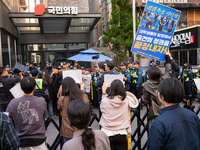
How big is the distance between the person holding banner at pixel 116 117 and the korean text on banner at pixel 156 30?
3.70m

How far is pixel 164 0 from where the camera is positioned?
Result: 70.3 feet

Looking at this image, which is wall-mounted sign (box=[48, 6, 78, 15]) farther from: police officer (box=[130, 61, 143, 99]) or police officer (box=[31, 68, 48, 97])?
police officer (box=[31, 68, 48, 97])

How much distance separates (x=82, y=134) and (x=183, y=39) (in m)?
16.7

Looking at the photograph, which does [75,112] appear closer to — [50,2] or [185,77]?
[185,77]

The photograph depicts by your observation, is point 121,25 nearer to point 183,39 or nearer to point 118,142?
point 183,39

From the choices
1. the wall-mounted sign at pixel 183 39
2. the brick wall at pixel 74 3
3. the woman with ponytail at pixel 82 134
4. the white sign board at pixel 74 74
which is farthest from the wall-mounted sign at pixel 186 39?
the woman with ponytail at pixel 82 134

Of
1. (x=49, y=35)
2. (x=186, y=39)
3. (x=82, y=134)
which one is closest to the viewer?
(x=82, y=134)

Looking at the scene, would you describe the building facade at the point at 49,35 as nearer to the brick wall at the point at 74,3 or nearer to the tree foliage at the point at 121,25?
the brick wall at the point at 74,3

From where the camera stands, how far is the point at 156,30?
6879 mm

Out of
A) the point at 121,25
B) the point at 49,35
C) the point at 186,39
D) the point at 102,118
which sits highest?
the point at 121,25

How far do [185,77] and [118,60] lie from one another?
922cm

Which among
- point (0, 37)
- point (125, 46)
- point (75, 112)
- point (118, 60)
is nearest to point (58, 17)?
point (0, 37)

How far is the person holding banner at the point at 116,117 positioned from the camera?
320 centimetres

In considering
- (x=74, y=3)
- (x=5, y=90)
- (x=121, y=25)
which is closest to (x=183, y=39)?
(x=121, y=25)
